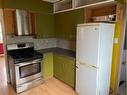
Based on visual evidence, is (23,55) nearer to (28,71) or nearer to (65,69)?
(28,71)

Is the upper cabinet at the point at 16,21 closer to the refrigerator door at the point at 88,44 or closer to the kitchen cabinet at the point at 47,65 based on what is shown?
the kitchen cabinet at the point at 47,65

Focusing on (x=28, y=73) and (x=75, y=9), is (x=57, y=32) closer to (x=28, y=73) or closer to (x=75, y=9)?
(x=75, y=9)

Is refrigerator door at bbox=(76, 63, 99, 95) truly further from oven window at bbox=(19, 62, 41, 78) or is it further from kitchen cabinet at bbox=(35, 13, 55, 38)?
kitchen cabinet at bbox=(35, 13, 55, 38)

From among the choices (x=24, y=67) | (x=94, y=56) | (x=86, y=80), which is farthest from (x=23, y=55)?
(x=94, y=56)

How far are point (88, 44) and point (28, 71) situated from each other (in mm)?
1635

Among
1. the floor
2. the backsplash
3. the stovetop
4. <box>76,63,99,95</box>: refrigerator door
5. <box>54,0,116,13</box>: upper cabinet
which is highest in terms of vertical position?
<box>54,0,116,13</box>: upper cabinet

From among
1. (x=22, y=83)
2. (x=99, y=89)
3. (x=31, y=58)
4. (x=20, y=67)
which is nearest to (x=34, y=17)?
(x=31, y=58)

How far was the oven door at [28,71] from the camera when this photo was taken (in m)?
2.59

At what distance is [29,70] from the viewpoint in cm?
278

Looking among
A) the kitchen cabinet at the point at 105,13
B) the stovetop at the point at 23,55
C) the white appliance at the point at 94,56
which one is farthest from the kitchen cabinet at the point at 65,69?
the kitchen cabinet at the point at 105,13

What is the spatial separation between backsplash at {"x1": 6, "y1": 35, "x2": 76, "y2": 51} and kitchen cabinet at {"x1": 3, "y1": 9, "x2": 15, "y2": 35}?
0.50 ft

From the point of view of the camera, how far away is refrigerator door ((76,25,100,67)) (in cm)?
200

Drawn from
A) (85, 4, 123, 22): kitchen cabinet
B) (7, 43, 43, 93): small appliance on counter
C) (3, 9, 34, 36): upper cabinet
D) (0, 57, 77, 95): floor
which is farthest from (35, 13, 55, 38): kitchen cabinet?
(0, 57, 77, 95): floor

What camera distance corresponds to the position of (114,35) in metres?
2.28
